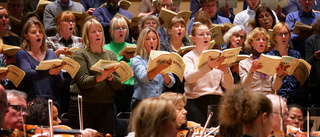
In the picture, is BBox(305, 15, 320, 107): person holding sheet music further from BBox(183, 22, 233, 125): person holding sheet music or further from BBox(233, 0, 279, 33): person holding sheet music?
BBox(183, 22, 233, 125): person holding sheet music

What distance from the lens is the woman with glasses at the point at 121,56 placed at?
4.43 m

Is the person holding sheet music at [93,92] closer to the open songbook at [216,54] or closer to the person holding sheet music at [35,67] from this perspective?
Result: the person holding sheet music at [35,67]

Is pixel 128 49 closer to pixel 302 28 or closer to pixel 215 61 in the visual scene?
pixel 215 61

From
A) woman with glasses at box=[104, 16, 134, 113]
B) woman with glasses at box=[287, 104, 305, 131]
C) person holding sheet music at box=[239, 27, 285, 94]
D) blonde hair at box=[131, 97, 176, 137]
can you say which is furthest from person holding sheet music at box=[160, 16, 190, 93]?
blonde hair at box=[131, 97, 176, 137]

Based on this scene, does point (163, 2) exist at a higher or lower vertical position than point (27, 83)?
higher

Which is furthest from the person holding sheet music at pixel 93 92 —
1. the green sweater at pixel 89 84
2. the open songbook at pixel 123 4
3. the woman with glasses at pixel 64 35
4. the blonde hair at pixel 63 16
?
the open songbook at pixel 123 4

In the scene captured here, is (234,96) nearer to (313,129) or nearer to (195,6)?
(313,129)

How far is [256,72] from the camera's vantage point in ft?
14.2

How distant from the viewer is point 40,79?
3.88 metres

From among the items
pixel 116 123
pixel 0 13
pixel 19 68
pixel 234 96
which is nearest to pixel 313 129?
pixel 234 96

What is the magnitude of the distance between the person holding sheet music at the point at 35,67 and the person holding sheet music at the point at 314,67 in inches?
97.9

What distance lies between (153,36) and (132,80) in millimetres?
487

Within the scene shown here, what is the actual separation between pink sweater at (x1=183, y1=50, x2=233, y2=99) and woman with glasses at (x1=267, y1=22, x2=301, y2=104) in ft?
2.26

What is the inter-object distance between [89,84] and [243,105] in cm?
187
